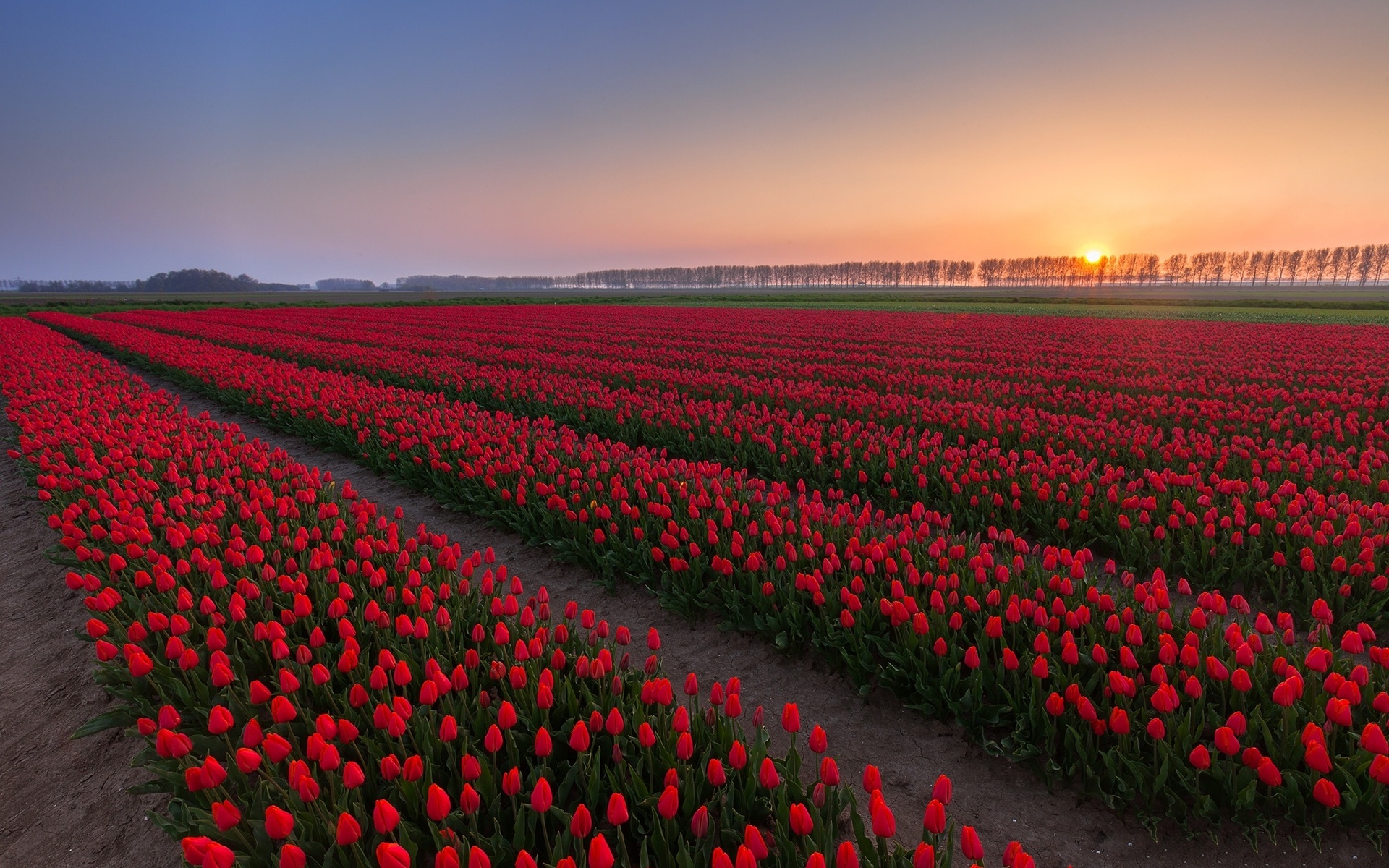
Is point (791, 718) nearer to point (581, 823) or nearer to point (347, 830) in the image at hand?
point (581, 823)

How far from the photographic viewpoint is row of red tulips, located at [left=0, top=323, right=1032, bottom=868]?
8.40 ft

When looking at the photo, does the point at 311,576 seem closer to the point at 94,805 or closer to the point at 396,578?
the point at 396,578

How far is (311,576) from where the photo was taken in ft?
15.5

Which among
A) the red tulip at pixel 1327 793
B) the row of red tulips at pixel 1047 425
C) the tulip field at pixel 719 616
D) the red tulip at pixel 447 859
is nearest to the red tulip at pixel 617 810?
the tulip field at pixel 719 616

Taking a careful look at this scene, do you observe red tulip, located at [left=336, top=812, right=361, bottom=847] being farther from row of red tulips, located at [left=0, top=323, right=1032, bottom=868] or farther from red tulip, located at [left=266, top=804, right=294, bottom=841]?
red tulip, located at [left=266, top=804, right=294, bottom=841]

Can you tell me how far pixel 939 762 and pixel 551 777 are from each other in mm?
2327

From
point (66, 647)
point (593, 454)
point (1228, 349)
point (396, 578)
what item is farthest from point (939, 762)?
point (1228, 349)

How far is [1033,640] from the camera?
4027 millimetres

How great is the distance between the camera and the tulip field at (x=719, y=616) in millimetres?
2814

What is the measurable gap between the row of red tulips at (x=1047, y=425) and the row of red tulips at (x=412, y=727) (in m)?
4.12

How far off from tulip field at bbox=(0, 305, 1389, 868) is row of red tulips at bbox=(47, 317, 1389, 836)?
1.1 inches

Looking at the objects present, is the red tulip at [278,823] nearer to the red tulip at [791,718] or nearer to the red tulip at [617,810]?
the red tulip at [617,810]

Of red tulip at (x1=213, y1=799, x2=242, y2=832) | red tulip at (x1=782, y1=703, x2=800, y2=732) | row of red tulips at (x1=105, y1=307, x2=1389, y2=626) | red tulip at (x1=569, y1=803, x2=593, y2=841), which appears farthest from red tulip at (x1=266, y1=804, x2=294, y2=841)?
row of red tulips at (x1=105, y1=307, x2=1389, y2=626)

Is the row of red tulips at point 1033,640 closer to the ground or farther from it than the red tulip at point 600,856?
closer to the ground
